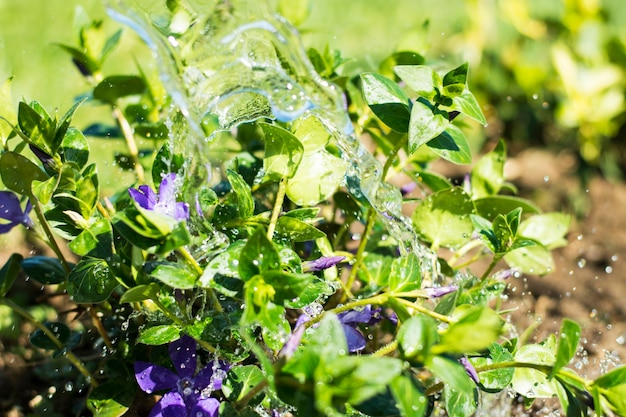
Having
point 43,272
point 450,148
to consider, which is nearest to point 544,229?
point 450,148

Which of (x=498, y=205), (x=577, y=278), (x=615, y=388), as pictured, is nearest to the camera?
(x=615, y=388)

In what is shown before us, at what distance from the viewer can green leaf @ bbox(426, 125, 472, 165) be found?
983 millimetres

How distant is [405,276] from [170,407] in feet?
1.15

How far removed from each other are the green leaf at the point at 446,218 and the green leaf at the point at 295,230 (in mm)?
271

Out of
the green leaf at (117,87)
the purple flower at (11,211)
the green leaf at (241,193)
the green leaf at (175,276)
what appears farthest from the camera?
the green leaf at (117,87)

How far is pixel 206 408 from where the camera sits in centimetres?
90

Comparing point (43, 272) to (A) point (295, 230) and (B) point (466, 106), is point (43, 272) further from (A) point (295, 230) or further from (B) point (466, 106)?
(B) point (466, 106)

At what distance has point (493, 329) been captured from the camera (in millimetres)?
689

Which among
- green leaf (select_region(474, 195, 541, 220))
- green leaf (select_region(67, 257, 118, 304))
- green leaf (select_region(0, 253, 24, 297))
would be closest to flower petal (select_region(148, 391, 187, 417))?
green leaf (select_region(67, 257, 118, 304))

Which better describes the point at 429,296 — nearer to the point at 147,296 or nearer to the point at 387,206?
the point at 387,206

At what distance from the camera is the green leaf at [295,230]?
92 centimetres

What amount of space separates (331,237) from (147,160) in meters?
0.37

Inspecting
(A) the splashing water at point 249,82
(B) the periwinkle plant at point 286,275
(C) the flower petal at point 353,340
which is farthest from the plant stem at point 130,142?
(C) the flower petal at point 353,340

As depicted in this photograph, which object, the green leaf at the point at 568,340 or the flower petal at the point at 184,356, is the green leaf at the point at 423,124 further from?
the flower petal at the point at 184,356
